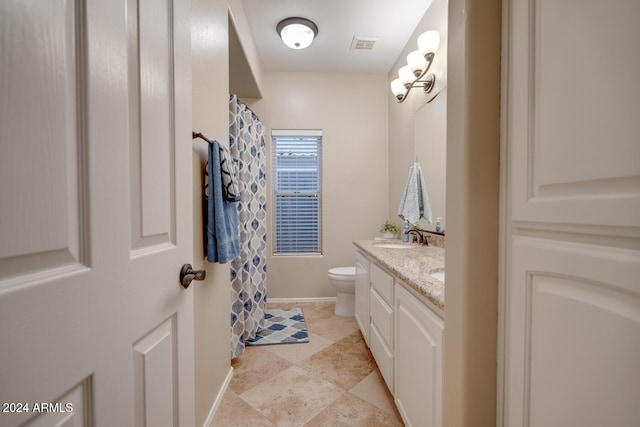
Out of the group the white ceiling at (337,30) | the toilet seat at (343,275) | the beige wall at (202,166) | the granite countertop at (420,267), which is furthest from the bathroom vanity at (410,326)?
the white ceiling at (337,30)

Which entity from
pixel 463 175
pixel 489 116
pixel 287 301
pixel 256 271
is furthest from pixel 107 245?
pixel 287 301

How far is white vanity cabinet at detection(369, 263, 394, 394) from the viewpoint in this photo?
60.1 inches

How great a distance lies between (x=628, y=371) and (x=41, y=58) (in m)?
1.04

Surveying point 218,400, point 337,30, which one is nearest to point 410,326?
point 218,400

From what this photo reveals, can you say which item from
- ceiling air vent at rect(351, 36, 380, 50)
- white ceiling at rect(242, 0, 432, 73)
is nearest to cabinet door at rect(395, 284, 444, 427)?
white ceiling at rect(242, 0, 432, 73)

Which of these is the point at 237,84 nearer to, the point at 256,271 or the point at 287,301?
the point at 256,271

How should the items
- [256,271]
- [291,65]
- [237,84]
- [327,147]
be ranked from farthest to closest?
[327,147], [291,65], [237,84], [256,271]

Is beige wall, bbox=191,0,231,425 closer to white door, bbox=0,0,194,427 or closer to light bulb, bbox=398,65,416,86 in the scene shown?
white door, bbox=0,0,194,427

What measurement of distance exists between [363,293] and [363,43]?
7.67ft

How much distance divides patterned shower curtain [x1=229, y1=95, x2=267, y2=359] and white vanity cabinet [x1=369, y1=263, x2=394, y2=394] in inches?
40.3

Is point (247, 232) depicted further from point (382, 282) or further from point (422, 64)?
point (422, 64)

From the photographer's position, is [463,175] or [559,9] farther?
[463,175]

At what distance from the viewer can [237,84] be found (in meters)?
2.80

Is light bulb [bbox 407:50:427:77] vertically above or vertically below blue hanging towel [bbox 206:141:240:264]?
above
